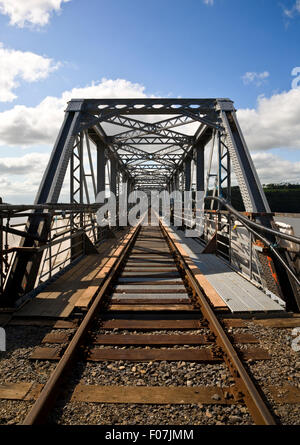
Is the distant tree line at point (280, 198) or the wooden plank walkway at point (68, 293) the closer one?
the wooden plank walkway at point (68, 293)

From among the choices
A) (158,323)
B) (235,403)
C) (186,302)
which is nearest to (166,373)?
(235,403)

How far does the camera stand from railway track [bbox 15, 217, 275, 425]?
238cm

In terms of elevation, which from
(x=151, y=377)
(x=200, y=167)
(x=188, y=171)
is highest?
(x=188, y=171)

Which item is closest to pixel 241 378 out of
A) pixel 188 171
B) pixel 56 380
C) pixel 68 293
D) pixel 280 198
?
pixel 56 380

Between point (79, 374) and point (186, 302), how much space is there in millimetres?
2402

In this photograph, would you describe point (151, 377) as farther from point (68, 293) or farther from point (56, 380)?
point (68, 293)

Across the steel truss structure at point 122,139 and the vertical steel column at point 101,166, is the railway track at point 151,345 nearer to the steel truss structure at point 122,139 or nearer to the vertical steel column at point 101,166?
the steel truss structure at point 122,139

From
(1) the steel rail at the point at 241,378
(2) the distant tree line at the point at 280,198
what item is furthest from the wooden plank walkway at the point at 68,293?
(2) the distant tree line at the point at 280,198

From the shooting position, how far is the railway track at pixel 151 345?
2385 millimetres

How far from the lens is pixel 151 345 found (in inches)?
133

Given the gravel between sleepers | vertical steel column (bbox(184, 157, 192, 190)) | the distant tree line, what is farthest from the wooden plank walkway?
the distant tree line

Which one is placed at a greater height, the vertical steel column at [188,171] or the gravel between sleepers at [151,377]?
the vertical steel column at [188,171]

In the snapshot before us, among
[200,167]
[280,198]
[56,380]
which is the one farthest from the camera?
[280,198]
